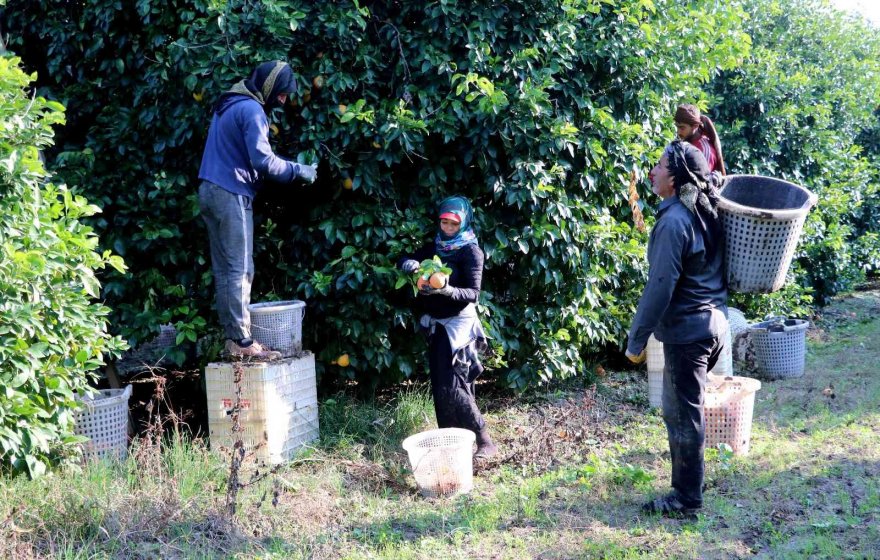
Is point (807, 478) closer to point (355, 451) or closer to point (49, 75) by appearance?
point (355, 451)

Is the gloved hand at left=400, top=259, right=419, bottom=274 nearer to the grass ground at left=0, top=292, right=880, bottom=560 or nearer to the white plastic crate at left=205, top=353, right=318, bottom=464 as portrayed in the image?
the white plastic crate at left=205, top=353, right=318, bottom=464

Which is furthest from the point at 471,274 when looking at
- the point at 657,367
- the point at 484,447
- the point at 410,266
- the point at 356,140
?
the point at 657,367

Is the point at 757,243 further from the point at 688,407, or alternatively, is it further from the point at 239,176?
the point at 239,176

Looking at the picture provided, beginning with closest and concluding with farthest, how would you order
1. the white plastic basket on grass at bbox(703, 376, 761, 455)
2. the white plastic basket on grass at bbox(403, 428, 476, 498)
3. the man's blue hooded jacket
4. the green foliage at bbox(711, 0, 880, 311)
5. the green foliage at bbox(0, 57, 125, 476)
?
the green foliage at bbox(0, 57, 125, 476) < the white plastic basket on grass at bbox(403, 428, 476, 498) < the man's blue hooded jacket < the white plastic basket on grass at bbox(703, 376, 761, 455) < the green foliage at bbox(711, 0, 880, 311)

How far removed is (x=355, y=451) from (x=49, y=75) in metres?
3.90

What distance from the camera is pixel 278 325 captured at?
221 inches

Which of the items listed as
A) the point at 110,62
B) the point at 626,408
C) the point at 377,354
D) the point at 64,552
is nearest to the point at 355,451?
the point at 377,354

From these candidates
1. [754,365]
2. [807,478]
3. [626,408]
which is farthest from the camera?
[754,365]

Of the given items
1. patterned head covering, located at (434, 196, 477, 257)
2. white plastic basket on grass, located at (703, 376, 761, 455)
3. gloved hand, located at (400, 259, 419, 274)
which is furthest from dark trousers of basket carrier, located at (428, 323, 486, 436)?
white plastic basket on grass, located at (703, 376, 761, 455)

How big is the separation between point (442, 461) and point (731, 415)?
2.11m

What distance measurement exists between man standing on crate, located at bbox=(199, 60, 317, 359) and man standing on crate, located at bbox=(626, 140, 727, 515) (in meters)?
2.34

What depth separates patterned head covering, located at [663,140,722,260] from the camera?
177 inches

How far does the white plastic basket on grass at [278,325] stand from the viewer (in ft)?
18.2

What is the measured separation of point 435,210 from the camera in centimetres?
632
